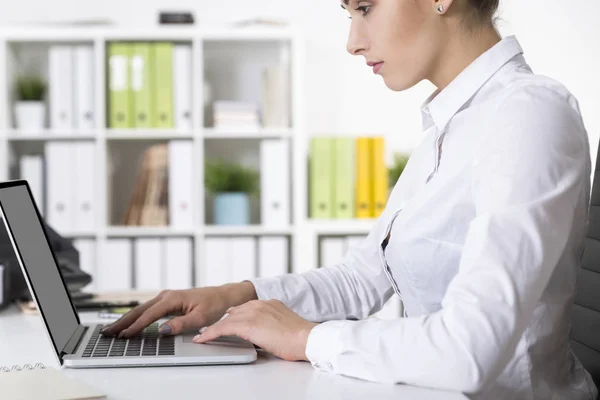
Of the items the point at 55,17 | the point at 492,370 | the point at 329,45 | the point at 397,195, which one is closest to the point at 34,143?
the point at 55,17

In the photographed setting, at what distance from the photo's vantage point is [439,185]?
44.0 inches

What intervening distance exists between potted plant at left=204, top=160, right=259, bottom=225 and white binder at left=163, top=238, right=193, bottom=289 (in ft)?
0.61

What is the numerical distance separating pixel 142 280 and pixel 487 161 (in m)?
2.67

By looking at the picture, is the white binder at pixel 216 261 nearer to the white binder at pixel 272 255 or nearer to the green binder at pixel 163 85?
the white binder at pixel 272 255

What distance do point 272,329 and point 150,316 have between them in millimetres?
258

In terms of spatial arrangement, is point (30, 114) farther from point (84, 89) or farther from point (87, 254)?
point (87, 254)

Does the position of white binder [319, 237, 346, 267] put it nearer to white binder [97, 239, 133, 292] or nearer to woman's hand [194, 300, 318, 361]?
white binder [97, 239, 133, 292]

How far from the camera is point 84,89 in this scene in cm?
344

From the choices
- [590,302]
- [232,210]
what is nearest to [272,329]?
[590,302]

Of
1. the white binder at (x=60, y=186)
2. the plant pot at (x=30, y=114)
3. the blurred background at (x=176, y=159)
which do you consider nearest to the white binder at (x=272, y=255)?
the blurred background at (x=176, y=159)

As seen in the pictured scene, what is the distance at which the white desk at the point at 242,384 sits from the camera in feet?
2.93

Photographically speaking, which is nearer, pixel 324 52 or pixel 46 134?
pixel 46 134

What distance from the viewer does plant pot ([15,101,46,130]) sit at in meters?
3.46

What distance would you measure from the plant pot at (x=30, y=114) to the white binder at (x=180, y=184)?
1.89 ft
